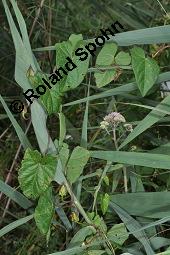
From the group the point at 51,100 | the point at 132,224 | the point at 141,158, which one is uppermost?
the point at 51,100

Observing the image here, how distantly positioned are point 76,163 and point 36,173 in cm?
7

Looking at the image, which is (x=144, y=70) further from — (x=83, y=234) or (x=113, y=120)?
(x=83, y=234)

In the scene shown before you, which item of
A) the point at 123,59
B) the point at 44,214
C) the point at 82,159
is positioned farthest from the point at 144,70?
the point at 44,214

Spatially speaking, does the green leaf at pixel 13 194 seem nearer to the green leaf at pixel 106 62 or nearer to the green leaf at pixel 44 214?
the green leaf at pixel 44 214

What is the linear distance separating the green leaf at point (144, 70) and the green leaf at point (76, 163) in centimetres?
14

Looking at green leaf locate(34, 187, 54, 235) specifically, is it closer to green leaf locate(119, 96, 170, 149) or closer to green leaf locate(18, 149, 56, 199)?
green leaf locate(18, 149, 56, 199)

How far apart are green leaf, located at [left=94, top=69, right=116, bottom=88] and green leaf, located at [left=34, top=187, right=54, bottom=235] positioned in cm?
23

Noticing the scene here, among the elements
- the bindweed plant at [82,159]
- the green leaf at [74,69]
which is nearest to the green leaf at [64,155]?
the bindweed plant at [82,159]

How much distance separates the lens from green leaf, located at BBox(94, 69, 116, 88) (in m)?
0.96

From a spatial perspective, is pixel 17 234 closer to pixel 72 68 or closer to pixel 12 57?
pixel 12 57

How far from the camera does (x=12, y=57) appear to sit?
1739 millimetres

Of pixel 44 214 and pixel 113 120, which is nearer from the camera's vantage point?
pixel 44 214

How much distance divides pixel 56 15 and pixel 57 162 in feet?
3.37

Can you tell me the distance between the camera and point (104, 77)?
97 cm
